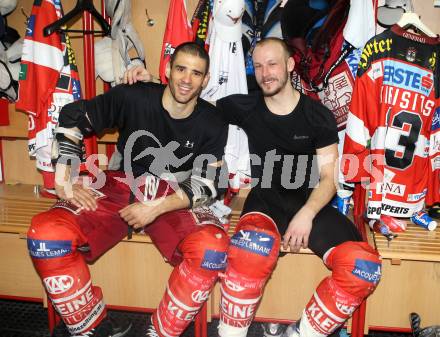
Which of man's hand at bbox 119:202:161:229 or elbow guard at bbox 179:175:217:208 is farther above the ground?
elbow guard at bbox 179:175:217:208

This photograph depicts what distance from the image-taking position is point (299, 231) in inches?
74.7

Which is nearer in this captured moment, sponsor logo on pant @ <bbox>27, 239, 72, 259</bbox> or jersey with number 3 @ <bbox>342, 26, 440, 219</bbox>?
sponsor logo on pant @ <bbox>27, 239, 72, 259</bbox>

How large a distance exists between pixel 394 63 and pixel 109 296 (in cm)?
161

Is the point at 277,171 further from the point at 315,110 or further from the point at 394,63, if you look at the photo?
Result: the point at 394,63

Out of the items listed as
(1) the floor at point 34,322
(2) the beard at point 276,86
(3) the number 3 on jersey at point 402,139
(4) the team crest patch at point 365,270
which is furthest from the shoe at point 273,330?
(2) the beard at point 276,86

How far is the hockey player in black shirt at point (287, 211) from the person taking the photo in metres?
1.77

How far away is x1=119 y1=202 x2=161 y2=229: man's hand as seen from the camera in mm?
1925

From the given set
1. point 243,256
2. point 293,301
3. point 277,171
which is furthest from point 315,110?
point 293,301

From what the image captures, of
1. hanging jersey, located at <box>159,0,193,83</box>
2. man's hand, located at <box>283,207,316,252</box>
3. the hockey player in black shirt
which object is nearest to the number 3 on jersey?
the hockey player in black shirt

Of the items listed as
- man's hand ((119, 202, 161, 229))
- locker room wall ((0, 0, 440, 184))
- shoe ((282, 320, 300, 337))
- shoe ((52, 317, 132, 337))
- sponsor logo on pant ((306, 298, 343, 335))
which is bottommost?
shoe ((52, 317, 132, 337))

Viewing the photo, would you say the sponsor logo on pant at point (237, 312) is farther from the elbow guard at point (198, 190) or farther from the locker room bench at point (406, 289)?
the locker room bench at point (406, 289)

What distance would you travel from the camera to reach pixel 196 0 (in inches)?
100

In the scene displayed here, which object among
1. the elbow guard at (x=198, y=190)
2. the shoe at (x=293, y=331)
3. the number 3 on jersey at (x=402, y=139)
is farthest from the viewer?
the number 3 on jersey at (x=402, y=139)

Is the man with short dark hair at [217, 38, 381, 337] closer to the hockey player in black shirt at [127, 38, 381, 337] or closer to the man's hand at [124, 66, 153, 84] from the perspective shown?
the hockey player in black shirt at [127, 38, 381, 337]
